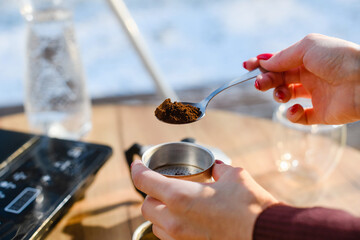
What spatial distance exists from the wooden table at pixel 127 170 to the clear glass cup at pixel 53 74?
7cm

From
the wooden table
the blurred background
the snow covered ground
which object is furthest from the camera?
the snow covered ground

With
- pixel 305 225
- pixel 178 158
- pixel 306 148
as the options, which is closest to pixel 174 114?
pixel 178 158

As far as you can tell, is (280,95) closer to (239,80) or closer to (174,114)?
(239,80)

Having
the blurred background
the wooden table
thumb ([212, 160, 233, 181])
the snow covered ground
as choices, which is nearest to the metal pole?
the wooden table

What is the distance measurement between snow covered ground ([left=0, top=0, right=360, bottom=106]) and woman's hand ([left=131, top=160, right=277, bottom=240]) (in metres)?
2.22

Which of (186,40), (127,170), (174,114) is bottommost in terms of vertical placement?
(186,40)

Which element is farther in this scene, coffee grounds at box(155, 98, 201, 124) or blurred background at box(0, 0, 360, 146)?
blurred background at box(0, 0, 360, 146)

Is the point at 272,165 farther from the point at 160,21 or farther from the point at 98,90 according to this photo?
the point at 160,21

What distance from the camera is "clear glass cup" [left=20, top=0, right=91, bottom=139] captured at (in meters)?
0.88

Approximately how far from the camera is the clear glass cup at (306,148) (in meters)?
0.76

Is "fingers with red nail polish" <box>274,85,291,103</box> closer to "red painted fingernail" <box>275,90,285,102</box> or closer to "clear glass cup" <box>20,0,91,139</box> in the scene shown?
"red painted fingernail" <box>275,90,285,102</box>

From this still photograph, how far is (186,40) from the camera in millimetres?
3680

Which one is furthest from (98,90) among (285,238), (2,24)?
(285,238)

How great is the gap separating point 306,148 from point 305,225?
15.9 inches
